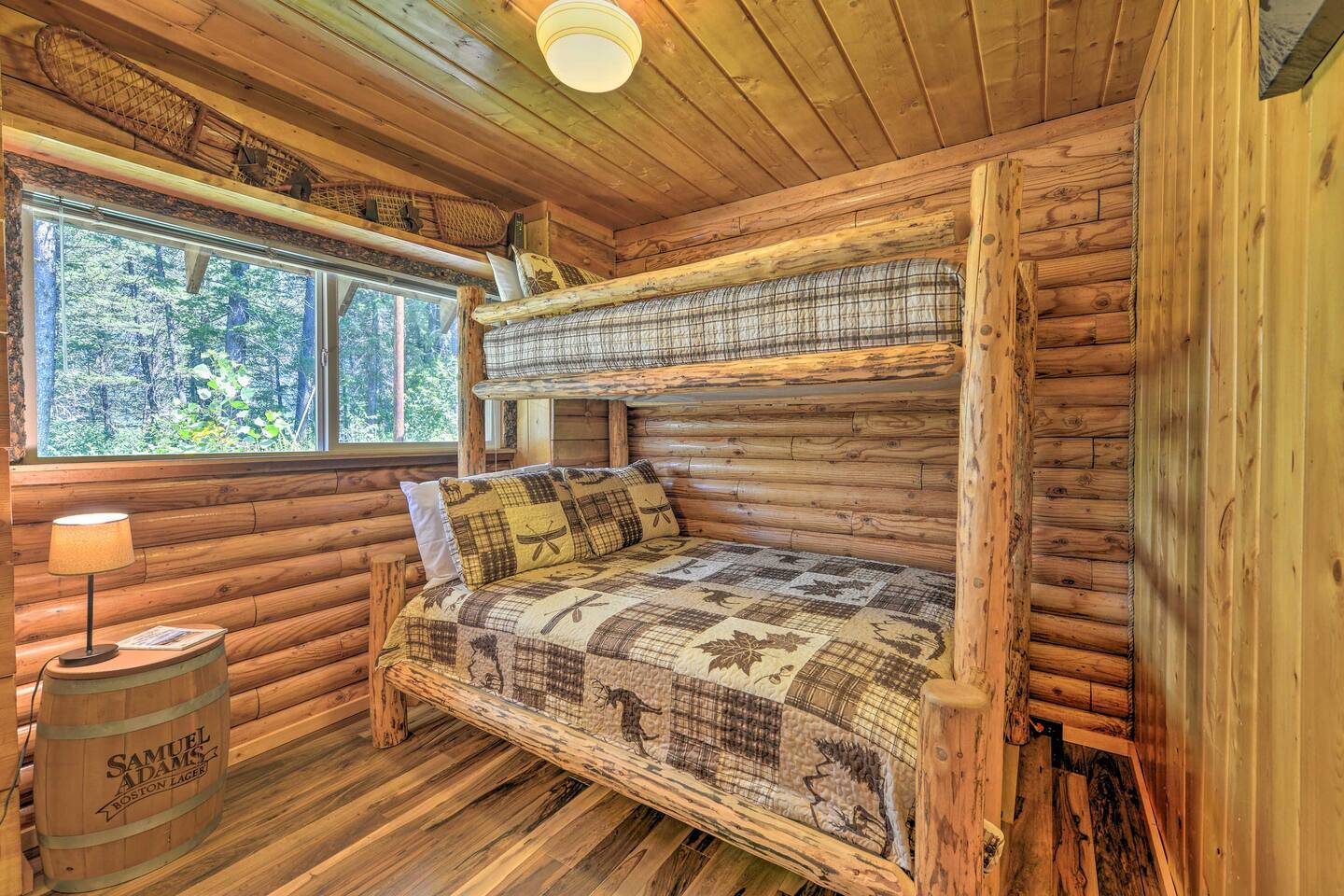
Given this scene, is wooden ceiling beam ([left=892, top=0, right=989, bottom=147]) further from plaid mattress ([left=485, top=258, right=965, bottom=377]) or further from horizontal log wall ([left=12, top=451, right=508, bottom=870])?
horizontal log wall ([left=12, top=451, right=508, bottom=870])

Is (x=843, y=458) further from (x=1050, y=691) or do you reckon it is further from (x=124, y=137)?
(x=124, y=137)

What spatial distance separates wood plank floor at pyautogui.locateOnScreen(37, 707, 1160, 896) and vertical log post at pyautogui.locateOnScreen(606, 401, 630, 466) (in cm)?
173

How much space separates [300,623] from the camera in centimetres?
223

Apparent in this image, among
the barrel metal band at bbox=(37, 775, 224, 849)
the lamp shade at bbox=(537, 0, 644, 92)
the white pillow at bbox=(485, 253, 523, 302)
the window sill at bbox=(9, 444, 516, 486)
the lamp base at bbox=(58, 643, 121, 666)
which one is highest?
the lamp shade at bbox=(537, 0, 644, 92)

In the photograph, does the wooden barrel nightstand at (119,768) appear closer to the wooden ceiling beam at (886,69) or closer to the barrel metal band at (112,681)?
the barrel metal band at (112,681)

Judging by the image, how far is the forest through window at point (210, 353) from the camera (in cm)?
178

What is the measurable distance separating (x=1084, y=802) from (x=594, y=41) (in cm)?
284

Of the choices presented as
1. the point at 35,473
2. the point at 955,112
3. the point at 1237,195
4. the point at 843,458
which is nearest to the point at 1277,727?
the point at 1237,195

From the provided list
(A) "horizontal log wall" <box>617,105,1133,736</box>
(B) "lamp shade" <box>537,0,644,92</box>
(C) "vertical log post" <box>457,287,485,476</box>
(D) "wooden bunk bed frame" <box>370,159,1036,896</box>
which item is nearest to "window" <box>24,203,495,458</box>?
(C) "vertical log post" <box>457,287,485,476</box>

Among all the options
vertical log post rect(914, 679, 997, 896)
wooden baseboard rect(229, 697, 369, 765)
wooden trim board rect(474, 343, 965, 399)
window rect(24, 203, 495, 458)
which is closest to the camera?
vertical log post rect(914, 679, 997, 896)

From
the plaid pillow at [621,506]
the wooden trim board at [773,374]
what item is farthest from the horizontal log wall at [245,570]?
the wooden trim board at [773,374]

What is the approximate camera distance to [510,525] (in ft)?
7.22

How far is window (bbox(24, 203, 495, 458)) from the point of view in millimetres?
1772

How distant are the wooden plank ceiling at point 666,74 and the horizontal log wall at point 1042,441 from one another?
20 cm
